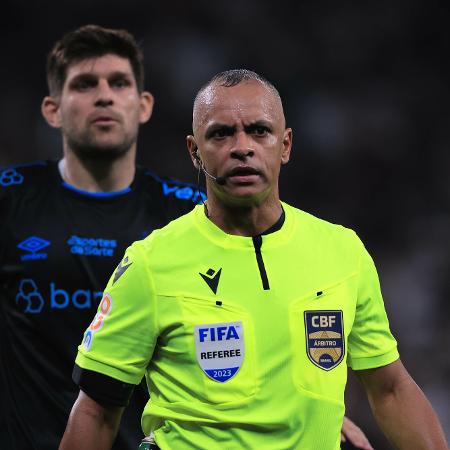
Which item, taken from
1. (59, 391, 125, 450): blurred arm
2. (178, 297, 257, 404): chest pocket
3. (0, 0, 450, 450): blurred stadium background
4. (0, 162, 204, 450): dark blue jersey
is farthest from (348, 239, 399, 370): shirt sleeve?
(0, 0, 450, 450): blurred stadium background

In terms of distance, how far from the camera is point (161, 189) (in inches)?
165

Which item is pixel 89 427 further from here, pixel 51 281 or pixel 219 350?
pixel 51 281

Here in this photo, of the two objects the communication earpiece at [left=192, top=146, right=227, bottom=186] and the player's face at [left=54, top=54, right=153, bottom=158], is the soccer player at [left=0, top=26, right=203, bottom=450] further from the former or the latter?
the communication earpiece at [left=192, top=146, right=227, bottom=186]

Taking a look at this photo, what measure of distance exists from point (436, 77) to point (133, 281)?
6100mm

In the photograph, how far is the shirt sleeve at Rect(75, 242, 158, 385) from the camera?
2646 millimetres

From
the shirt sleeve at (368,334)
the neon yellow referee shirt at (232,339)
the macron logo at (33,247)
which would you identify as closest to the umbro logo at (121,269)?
the neon yellow referee shirt at (232,339)

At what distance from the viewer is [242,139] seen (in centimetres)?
268

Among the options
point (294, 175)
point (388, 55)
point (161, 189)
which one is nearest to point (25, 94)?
point (294, 175)

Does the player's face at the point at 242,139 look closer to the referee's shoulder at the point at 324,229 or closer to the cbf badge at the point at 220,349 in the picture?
the referee's shoulder at the point at 324,229

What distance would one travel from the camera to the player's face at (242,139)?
2680 millimetres

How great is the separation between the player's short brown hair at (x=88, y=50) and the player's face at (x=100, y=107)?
0.12 ft

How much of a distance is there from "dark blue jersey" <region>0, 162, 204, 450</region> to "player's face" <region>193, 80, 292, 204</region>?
1.26 metres

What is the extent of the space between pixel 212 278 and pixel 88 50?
1.96 m

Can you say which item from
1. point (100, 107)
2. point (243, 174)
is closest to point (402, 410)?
point (243, 174)
